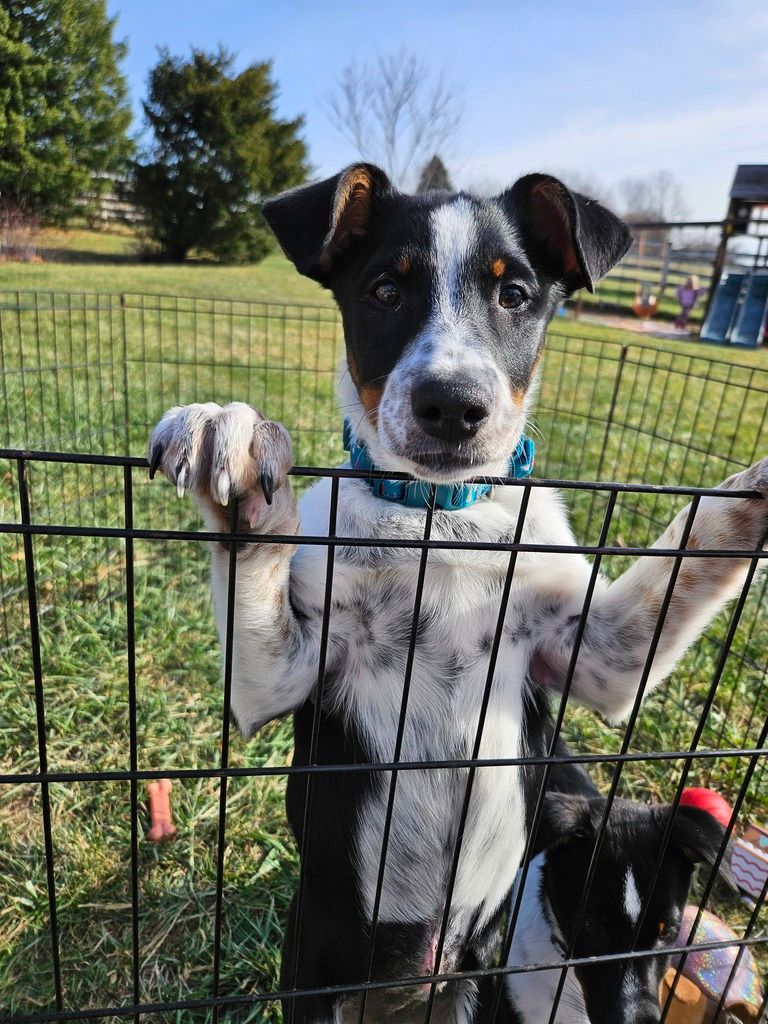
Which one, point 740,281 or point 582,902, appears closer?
point 582,902

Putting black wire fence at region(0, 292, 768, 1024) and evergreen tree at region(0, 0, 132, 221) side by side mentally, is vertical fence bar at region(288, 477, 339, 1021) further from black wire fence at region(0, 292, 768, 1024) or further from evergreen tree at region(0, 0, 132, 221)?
evergreen tree at region(0, 0, 132, 221)

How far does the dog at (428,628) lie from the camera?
1.61m

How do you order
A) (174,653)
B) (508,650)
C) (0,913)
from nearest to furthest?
(508,650) → (0,913) → (174,653)

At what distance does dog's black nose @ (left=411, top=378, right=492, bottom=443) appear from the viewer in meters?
1.42

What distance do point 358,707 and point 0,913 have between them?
4.13 feet

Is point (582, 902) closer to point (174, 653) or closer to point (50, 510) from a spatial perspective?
point (174, 653)

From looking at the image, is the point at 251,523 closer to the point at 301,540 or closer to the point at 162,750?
the point at 301,540

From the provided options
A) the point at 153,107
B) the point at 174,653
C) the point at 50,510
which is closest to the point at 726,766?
the point at 174,653

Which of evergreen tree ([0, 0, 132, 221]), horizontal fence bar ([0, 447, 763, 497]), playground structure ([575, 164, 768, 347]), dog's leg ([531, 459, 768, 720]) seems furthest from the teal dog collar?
playground structure ([575, 164, 768, 347])

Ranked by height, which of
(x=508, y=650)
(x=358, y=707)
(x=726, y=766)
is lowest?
(x=726, y=766)

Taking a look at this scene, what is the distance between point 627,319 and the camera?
1788 cm

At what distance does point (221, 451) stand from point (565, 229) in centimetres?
121

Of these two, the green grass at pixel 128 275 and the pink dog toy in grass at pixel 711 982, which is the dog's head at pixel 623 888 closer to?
the pink dog toy in grass at pixel 711 982

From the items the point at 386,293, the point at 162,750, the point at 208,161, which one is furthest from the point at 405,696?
the point at 208,161
